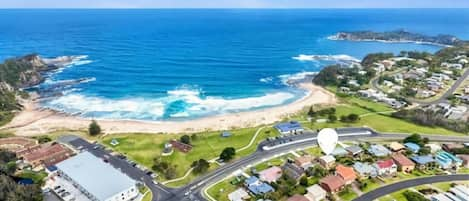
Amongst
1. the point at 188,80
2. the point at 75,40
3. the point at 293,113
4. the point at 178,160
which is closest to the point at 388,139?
the point at 293,113

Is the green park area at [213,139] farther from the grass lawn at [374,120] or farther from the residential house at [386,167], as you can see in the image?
the residential house at [386,167]

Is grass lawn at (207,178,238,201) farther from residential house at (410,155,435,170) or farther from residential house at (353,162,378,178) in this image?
residential house at (410,155,435,170)

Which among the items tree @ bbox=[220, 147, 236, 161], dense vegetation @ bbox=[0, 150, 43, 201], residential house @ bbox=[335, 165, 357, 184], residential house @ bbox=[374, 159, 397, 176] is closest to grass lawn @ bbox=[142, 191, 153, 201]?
dense vegetation @ bbox=[0, 150, 43, 201]

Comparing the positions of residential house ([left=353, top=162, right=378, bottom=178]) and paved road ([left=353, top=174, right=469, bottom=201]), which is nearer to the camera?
paved road ([left=353, top=174, right=469, bottom=201])

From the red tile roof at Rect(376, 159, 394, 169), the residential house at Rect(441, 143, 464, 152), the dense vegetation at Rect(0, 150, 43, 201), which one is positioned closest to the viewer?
the dense vegetation at Rect(0, 150, 43, 201)

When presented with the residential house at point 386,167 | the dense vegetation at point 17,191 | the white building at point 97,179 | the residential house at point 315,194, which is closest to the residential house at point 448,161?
the residential house at point 386,167

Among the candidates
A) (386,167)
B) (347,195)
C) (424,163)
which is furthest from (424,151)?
(347,195)
